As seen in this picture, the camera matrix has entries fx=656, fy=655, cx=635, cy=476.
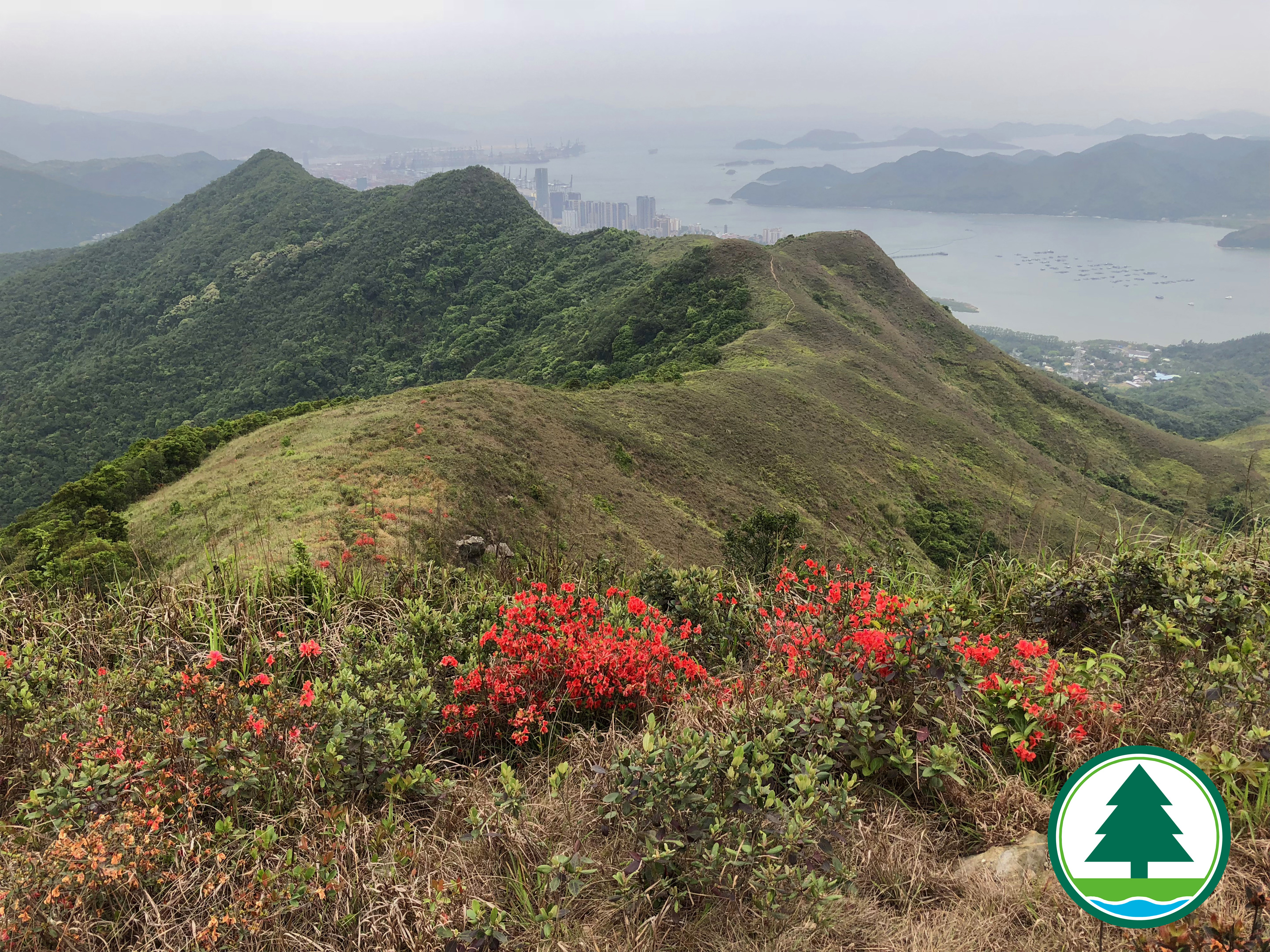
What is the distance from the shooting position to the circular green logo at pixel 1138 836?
153 cm

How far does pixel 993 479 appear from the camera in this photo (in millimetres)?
36000

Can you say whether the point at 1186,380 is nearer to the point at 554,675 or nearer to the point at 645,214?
the point at 645,214

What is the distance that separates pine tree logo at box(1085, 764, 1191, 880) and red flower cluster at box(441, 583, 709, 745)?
7.76 feet

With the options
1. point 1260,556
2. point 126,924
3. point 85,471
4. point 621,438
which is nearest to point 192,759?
point 126,924

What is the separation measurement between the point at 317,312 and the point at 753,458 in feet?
178

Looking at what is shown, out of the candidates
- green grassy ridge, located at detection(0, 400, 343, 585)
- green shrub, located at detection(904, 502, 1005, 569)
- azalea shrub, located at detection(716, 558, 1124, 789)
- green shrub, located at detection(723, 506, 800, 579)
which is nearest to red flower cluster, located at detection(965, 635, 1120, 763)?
azalea shrub, located at detection(716, 558, 1124, 789)

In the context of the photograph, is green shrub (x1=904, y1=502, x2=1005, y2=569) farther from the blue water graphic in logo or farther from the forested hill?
the blue water graphic in logo

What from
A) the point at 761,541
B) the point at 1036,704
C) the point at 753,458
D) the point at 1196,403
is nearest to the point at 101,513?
the point at 761,541

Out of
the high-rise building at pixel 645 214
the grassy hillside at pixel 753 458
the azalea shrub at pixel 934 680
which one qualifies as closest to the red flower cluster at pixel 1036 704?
the azalea shrub at pixel 934 680

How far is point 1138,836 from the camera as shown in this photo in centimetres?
158

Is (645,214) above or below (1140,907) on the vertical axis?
above

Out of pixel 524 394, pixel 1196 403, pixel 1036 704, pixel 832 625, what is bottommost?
pixel 1196 403

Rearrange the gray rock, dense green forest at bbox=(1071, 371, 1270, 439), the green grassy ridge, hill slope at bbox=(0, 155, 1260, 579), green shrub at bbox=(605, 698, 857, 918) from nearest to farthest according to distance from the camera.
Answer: green shrub at bbox=(605, 698, 857, 918) → the gray rock → the green grassy ridge → hill slope at bbox=(0, 155, 1260, 579) → dense green forest at bbox=(1071, 371, 1270, 439)

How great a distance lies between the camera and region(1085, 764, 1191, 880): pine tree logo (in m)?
1.55
